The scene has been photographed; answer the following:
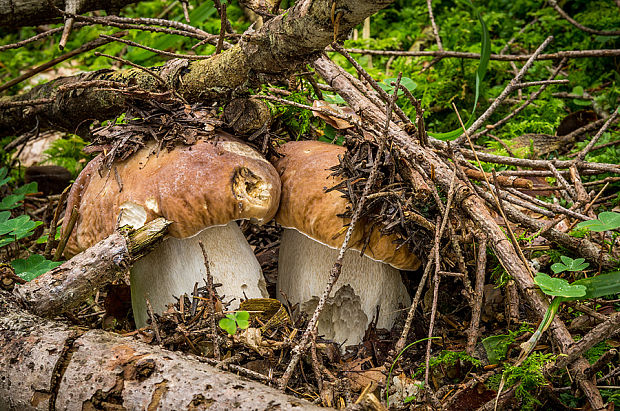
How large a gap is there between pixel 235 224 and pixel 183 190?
46 centimetres

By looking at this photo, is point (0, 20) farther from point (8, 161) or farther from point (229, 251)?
point (229, 251)

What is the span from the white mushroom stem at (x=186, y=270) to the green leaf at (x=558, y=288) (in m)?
1.28

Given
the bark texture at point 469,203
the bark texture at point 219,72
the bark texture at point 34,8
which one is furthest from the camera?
the bark texture at point 34,8

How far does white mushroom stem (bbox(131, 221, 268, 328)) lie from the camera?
2.34m

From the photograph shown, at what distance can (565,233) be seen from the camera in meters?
2.21

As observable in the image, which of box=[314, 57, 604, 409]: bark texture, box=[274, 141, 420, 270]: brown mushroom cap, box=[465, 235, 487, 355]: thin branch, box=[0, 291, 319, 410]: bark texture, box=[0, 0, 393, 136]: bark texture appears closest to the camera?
box=[0, 291, 319, 410]: bark texture

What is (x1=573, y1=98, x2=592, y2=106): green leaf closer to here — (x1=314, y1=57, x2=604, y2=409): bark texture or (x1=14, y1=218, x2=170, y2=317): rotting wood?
(x1=314, y1=57, x2=604, y2=409): bark texture

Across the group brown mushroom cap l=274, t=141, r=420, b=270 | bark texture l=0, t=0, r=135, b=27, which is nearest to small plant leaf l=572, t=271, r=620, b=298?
brown mushroom cap l=274, t=141, r=420, b=270

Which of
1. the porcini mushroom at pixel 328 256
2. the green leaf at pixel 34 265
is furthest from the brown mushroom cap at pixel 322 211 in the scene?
the green leaf at pixel 34 265

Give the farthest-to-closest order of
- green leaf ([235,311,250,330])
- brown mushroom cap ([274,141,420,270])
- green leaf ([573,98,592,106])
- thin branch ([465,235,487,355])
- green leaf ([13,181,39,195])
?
green leaf ([573,98,592,106])
green leaf ([13,181,39,195])
brown mushroom cap ([274,141,420,270])
thin branch ([465,235,487,355])
green leaf ([235,311,250,330])

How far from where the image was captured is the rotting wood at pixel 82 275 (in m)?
1.91

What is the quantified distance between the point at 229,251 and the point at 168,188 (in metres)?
0.49

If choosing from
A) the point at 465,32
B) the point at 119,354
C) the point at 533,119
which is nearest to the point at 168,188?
the point at 119,354

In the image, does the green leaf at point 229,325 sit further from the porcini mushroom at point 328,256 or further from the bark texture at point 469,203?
the bark texture at point 469,203
